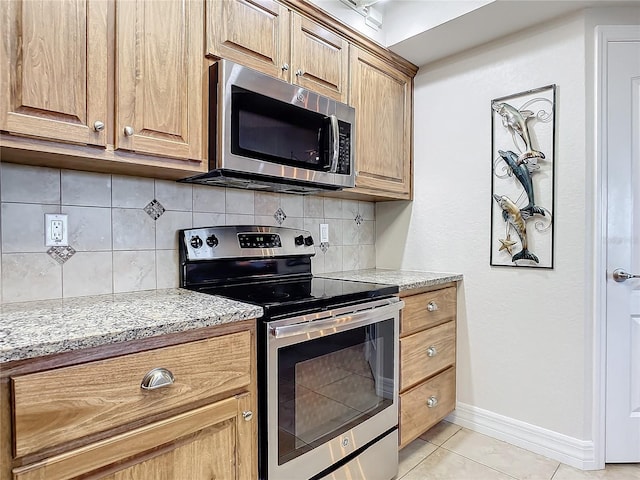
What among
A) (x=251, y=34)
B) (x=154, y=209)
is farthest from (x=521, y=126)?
(x=154, y=209)

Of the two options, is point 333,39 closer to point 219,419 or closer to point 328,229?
point 328,229

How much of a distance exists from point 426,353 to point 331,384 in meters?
0.71

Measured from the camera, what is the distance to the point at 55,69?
1.08 meters

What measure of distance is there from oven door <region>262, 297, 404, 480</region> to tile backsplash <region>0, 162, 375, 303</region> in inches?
27.1

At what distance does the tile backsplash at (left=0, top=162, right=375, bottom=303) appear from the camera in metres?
1.28

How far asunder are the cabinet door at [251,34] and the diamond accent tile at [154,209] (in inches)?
25.1

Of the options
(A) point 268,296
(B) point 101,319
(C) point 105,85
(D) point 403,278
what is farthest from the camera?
(D) point 403,278

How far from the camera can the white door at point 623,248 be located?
1.77 m

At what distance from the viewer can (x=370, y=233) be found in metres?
2.61

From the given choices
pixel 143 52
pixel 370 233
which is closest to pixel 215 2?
pixel 143 52

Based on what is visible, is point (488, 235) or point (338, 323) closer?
point (338, 323)

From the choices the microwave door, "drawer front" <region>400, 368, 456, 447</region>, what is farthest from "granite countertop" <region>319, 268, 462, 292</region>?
the microwave door

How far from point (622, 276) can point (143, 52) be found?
220cm

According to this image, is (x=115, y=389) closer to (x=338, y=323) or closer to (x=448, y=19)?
(x=338, y=323)
